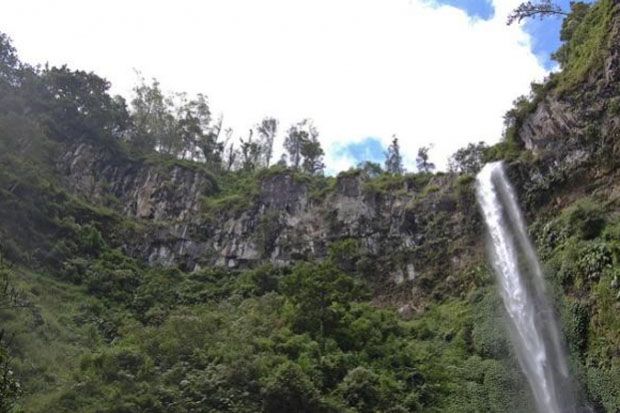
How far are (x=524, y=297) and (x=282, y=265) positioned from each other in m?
17.4

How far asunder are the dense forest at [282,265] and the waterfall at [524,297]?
0.60 meters

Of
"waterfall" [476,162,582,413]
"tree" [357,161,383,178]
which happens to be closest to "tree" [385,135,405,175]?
"tree" [357,161,383,178]

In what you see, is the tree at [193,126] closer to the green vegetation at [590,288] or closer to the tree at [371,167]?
the tree at [371,167]

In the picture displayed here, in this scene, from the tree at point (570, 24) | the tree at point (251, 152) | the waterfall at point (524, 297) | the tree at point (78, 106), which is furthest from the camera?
the tree at point (251, 152)

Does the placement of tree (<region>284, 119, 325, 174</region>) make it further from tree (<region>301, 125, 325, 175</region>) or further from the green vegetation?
the green vegetation

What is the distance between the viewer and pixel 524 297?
26.8m

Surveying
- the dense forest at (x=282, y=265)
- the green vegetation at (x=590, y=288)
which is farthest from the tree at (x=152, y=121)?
the green vegetation at (x=590, y=288)

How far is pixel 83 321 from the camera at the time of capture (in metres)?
28.3

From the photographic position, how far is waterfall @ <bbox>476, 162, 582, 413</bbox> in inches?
880

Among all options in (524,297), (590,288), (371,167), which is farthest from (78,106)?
(590,288)

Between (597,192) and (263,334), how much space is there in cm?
1698

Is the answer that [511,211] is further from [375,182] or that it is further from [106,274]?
[106,274]

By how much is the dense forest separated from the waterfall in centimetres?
60

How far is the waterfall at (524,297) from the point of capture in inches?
880
